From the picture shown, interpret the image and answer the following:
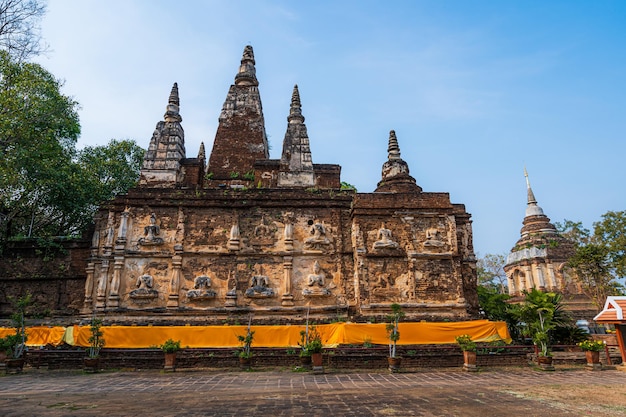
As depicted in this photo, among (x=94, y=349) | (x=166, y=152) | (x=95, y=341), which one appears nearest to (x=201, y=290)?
(x=95, y=341)

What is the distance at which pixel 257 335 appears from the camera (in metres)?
14.2

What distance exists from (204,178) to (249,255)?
211 inches

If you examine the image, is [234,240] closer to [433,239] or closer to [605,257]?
[433,239]

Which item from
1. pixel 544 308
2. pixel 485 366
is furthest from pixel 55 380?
pixel 544 308

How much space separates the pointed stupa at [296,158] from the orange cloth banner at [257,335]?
283 inches

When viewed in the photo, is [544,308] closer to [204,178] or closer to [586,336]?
[586,336]

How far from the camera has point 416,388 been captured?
30.7 ft

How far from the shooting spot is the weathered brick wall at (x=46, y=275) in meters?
18.1

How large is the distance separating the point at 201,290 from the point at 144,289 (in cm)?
223

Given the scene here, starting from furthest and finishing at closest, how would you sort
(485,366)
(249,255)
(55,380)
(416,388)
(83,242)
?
(83,242) → (249,255) → (485,366) → (55,380) → (416,388)

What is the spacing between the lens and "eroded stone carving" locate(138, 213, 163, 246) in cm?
1688

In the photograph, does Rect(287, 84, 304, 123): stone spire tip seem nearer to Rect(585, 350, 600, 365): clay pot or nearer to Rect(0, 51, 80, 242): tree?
Rect(0, 51, 80, 242): tree

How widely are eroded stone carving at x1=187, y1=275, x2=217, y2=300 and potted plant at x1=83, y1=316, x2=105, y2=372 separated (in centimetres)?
352

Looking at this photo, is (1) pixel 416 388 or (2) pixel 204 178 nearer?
(1) pixel 416 388
